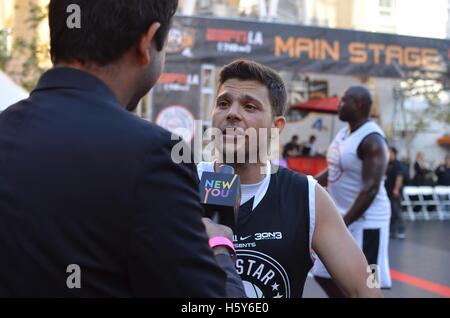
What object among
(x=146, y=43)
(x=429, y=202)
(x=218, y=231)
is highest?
(x=146, y=43)

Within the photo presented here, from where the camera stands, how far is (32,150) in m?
1.26

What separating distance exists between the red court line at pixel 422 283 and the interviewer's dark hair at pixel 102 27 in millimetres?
6074

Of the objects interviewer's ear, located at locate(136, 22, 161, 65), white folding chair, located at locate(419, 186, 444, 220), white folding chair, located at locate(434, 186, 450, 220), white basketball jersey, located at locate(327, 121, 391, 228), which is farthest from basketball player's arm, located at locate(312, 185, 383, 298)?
white folding chair, located at locate(434, 186, 450, 220)

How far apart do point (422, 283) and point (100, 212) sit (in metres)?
6.88

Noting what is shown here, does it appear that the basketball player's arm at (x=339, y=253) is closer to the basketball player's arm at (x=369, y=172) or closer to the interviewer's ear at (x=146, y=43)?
the interviewer's ear at (x=146, y=43)

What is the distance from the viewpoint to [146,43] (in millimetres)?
1358

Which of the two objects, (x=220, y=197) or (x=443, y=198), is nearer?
(x=220, y=197)

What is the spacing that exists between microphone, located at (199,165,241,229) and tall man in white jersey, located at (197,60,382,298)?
52 centimetres

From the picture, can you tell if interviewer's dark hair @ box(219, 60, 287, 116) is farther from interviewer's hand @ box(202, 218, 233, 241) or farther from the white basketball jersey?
the white basketball jersey

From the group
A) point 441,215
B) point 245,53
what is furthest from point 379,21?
point 245,53

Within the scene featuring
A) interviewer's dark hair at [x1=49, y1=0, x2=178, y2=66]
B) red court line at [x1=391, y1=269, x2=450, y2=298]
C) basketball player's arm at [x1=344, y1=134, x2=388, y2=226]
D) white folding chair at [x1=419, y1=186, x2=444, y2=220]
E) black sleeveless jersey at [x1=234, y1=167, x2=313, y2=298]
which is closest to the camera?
interviewer's dark hair at [x1=49, y1=0, x2=178, y2=66]

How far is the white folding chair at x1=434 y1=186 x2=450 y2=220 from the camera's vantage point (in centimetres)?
1498

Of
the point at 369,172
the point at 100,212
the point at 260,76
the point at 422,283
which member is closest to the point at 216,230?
the point at 100,212

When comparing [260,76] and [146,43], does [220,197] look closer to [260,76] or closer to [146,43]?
[146,43]
